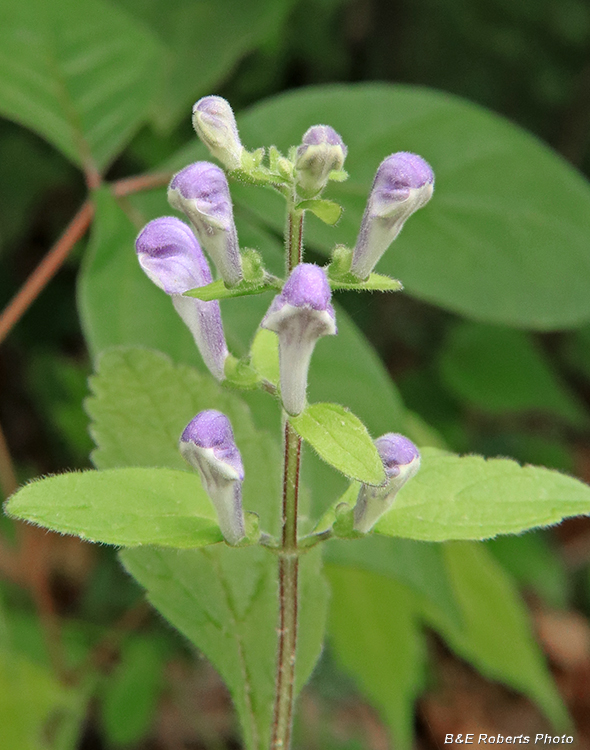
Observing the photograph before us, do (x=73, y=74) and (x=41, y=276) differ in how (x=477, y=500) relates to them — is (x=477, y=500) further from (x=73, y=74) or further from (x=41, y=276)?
(x=73, y=74)

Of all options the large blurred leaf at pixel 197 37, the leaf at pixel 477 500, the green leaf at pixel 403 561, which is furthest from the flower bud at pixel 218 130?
the large blurred leaf at pixel 197 37

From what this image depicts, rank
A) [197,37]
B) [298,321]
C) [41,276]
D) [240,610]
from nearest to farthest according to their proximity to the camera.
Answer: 1. [298,321]
2. [240,610]
3. [41,276]
4. [197,37]

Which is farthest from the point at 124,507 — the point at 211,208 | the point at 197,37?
the point at 197,37

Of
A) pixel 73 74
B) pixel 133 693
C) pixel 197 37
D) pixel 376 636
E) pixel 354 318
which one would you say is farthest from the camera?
pixel 354 318

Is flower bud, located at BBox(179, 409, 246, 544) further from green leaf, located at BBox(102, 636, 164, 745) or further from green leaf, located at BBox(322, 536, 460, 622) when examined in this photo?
green leaf, located at BBox(102, 636, 164, 745)

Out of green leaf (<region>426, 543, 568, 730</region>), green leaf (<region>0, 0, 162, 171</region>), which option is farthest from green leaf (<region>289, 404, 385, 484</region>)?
green leaf (<region>426, 543, 568, 730</region>)
